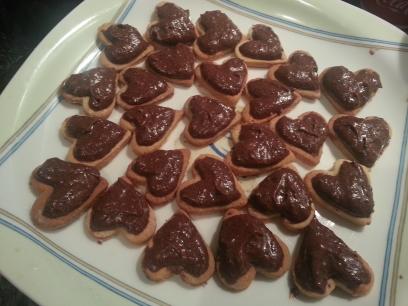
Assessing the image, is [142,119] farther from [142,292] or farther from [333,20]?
[333,20]

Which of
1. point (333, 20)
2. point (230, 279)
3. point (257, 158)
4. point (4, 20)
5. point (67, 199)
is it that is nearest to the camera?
point (230, 279)

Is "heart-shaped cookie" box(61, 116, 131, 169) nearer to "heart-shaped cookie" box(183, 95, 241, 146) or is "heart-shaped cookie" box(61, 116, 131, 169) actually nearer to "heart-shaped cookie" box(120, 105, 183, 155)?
"heart-shaped cookie" box(120, 105, 183, 155)

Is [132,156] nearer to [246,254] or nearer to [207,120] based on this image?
[207,120]

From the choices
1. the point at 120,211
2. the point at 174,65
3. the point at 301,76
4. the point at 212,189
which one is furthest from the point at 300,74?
the point at 120,211

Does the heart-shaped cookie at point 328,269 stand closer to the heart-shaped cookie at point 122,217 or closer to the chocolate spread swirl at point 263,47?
the heart-shaped cookie at point 122,217

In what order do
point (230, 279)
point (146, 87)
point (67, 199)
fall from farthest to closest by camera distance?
point (146, 87), point (67, 199), point (230, 279)

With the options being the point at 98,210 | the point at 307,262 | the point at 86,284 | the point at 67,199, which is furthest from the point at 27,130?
the point at 307,262

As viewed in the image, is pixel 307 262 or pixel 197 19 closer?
pixel 307 262

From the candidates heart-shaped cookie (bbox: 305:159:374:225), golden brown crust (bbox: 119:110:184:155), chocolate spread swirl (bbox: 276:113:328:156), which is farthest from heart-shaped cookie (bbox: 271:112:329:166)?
golden brown crust (bbox: 119:110:184:155)
